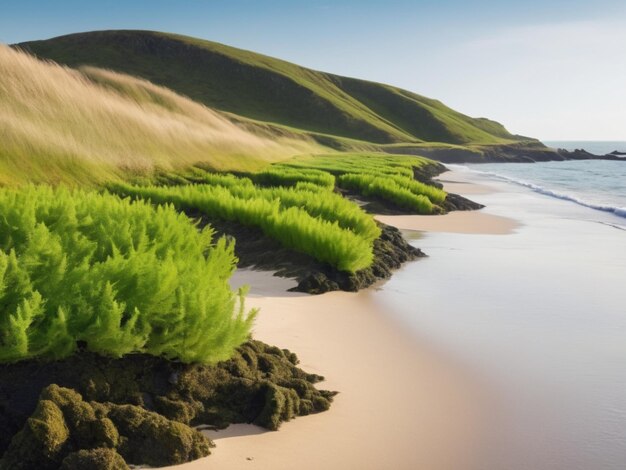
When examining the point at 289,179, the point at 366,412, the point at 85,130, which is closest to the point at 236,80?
the point at 289,179

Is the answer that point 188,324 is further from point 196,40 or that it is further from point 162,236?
point 196,40

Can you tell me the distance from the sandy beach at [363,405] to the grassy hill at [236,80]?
5063 inches

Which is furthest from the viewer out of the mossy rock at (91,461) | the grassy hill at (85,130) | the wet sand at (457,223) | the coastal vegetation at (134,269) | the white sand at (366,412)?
the wet sand at (457,223)

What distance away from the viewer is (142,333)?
3891 mm

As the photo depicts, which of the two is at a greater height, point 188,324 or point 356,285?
point 188,324

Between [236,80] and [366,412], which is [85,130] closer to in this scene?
[366,412]

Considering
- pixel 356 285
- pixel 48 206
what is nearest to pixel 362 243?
pixel 356 285

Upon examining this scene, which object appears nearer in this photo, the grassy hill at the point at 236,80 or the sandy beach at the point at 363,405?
the sandy beach at the point at 363,405

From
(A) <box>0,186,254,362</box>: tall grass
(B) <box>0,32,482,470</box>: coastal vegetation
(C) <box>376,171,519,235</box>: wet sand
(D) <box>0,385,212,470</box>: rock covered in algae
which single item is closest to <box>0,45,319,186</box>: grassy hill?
(B) <box>0,32,482,470</box>: coastal vegetation

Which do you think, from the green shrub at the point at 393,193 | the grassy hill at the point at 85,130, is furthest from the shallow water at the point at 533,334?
the grassy hill at the point at 85,130

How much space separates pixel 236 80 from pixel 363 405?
148 m

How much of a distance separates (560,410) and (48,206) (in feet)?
15.9

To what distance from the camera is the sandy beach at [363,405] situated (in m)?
3.66

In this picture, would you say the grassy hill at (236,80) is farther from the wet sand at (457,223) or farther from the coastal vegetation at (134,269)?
the coastal vegetation at (134,269)
